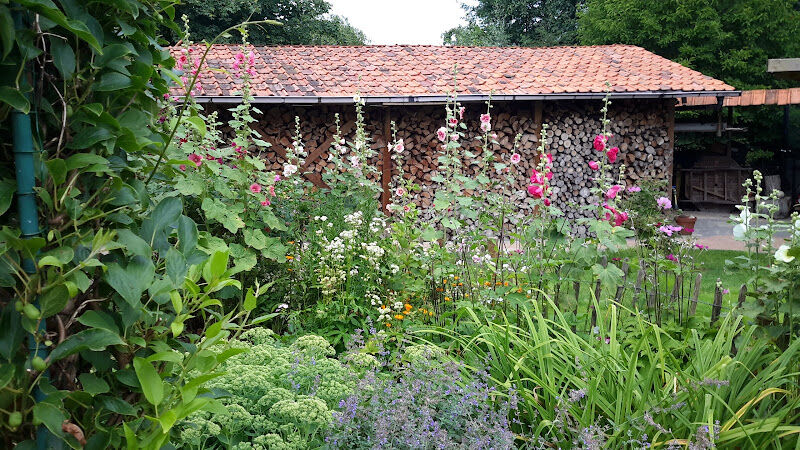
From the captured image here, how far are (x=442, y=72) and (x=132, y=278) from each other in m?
9.95

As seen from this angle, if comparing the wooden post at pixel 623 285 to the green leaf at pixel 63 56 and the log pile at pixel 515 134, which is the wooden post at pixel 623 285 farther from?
the log pile at pixel 515 134

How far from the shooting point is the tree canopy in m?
15.6

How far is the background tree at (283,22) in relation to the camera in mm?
16625

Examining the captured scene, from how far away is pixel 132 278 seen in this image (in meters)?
1.02

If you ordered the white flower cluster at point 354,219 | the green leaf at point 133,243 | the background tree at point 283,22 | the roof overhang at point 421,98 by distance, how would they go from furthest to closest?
the background tree at point 283,22
the roof overhang at point 421,98
the white flower cluster at point 354,219
the green leaf at point 133,243

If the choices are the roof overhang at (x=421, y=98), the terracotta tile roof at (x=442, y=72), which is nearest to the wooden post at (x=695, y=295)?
the roof overhang at (x=421, y=98)

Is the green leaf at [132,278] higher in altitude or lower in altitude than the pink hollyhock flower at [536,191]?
higher

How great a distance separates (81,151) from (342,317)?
2.53 metres

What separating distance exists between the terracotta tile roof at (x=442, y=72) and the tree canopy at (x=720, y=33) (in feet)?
15.6

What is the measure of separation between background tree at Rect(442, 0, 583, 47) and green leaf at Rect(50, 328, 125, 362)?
22750mm

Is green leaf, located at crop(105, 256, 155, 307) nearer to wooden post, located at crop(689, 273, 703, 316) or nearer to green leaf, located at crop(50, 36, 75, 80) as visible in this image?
green leaf, located at crop(50, 36, 75, 80)

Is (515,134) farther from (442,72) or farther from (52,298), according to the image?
(52,298)

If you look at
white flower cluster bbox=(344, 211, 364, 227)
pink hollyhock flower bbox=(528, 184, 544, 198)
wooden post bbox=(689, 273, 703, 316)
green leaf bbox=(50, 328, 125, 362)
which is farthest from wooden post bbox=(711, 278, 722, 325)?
green leaf bbox=(50, 328, 125, 362)

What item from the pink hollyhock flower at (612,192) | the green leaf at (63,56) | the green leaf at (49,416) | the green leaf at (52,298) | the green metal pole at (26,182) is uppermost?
the green leaf at (63,56)
